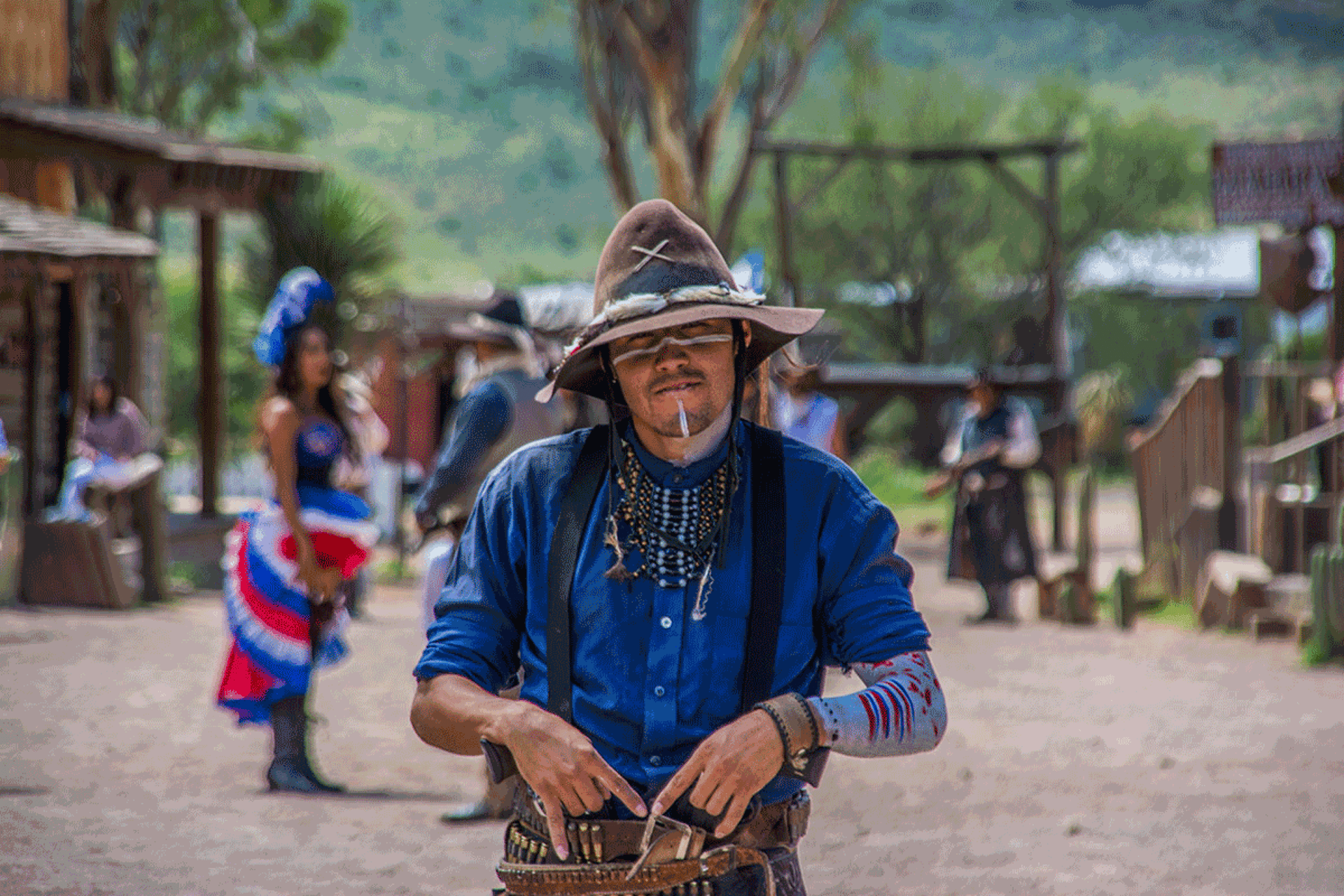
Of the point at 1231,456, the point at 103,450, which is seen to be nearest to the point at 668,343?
the point at 1231,456

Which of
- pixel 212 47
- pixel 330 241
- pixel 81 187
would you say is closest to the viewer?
pixel 81 187

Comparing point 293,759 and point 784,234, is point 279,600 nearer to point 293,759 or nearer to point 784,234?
point 293,759

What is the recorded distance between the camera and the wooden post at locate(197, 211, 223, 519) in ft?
53.9

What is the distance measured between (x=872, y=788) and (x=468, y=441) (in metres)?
2.42

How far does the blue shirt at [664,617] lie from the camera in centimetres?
255

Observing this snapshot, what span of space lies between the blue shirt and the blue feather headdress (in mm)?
4249

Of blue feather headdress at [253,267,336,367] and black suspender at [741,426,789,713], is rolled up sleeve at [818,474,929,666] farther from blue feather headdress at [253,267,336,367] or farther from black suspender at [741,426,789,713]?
blue feather headdress at [253,267,336,367]

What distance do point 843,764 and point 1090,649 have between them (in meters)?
4.12

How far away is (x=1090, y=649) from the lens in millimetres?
11297

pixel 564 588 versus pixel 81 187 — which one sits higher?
pixel 81 187

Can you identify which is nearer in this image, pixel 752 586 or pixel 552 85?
pixel 752 586

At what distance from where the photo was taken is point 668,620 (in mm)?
2572

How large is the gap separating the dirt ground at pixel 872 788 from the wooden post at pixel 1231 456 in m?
2.24

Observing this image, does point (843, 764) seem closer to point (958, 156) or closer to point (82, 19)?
point (958, 156)
